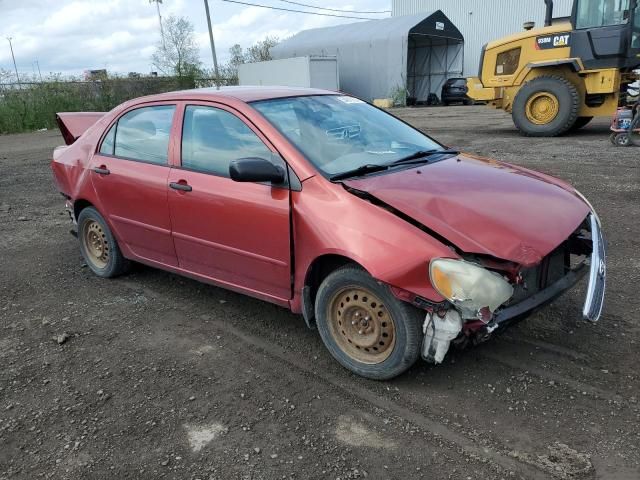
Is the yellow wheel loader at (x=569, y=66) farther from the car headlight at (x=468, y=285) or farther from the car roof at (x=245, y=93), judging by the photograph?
the car headlight at (x=468, y=285)

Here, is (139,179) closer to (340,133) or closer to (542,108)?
(340,133)

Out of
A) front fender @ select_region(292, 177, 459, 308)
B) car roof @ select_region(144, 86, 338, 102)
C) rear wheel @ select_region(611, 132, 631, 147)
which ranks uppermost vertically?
car roof @ select_region(144, 86, 338, 102)

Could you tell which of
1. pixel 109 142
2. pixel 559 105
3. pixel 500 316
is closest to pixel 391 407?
pixel 500 316

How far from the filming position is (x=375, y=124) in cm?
408

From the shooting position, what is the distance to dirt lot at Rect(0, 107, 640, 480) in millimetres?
2564

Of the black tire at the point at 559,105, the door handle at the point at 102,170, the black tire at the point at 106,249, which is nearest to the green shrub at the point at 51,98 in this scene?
the black tire at the point at 559,105

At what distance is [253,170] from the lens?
319 centimetres

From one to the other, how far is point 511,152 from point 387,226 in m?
8.53

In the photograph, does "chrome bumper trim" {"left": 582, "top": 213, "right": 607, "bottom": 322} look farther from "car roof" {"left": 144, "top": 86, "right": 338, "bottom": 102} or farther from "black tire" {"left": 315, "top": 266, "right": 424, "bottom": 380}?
"car roof" {"left": 144, "top": 86, "right": 338, "bottom": 102}

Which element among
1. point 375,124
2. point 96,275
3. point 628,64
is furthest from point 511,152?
point 96,275

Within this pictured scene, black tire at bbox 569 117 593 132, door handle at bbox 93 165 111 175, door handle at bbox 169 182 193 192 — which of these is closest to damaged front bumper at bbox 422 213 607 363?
door handle at bbox 169 182 193 192

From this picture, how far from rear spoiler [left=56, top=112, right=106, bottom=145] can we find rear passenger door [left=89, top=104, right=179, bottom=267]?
115cm

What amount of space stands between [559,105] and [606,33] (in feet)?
5.31

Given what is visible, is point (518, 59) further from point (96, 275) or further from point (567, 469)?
point (567, 469)
